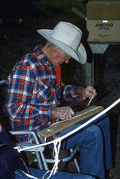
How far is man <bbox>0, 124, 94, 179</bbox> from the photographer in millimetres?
1336

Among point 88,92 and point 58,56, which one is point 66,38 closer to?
point 58,56

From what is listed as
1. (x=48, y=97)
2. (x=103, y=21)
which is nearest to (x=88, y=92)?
(x=48, y=97)

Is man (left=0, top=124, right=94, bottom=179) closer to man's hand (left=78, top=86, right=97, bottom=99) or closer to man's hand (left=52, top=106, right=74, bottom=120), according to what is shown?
man's hand (left=52, top=106, right=74, bottom=120)

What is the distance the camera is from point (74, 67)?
639 centimetres

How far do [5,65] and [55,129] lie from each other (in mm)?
5196

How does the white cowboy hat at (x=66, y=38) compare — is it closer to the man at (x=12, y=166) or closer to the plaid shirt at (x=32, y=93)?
the plaid shirt at (x=32, y=93)

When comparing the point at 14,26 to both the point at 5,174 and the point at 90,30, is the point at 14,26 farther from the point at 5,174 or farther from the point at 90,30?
the point at 5,174

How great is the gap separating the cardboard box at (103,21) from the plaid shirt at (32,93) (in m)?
1.25

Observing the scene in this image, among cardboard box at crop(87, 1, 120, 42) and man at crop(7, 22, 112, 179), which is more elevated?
cardboard box at crop(87, 1, 120, 42)

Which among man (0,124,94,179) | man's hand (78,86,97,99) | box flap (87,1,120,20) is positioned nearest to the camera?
man (0,124,94,179)

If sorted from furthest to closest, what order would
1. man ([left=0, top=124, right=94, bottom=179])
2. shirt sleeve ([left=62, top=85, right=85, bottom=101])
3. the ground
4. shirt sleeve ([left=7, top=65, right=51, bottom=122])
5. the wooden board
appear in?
the ground < shirt sleeve ([left=62, top=85, right=85, bottom=101]) < shirt sleeve ([left=7, top=65, right=51, bottom=122]) < the wooden board < man ([left=0, top=124, right=94, bottom=179])

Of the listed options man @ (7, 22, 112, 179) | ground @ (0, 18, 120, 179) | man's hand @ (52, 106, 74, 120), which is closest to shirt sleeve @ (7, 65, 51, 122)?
man @ (7, 22, 112, 179)

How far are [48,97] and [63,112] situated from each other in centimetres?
24

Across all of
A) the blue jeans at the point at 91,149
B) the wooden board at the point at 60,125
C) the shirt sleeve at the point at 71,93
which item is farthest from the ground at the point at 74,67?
the wooden board at the point at 60,125
